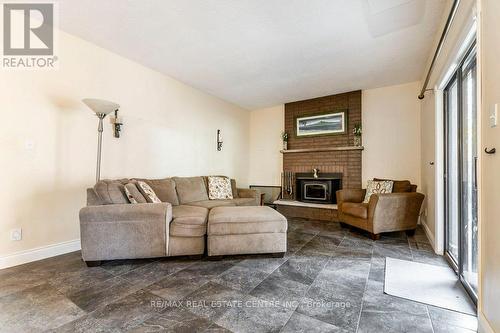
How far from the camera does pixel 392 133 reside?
417cm

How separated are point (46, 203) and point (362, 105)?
514 cm

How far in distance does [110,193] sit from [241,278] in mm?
1623

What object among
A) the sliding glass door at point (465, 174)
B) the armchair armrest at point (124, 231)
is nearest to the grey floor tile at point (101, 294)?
the armchair armrest at point (124, 231)

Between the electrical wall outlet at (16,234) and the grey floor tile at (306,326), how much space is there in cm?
274

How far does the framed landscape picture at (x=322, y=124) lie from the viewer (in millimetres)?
4605

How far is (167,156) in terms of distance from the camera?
12.4 ft

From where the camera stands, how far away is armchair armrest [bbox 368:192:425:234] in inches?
121

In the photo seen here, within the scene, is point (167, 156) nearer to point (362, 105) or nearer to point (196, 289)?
point (196, 289)

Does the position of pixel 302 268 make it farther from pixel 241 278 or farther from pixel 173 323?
pixel 173 323

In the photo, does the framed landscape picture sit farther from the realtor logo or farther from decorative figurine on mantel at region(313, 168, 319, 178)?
the realtor logo

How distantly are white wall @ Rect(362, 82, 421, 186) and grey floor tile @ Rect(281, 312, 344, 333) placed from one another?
3.59m

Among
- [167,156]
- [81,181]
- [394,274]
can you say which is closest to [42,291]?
[81,181]

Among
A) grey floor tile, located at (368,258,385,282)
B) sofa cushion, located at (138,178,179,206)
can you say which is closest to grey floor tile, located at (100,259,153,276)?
sofa cushion, located at (138,178,179,206)

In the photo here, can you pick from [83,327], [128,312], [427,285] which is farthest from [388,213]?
[83,327]
